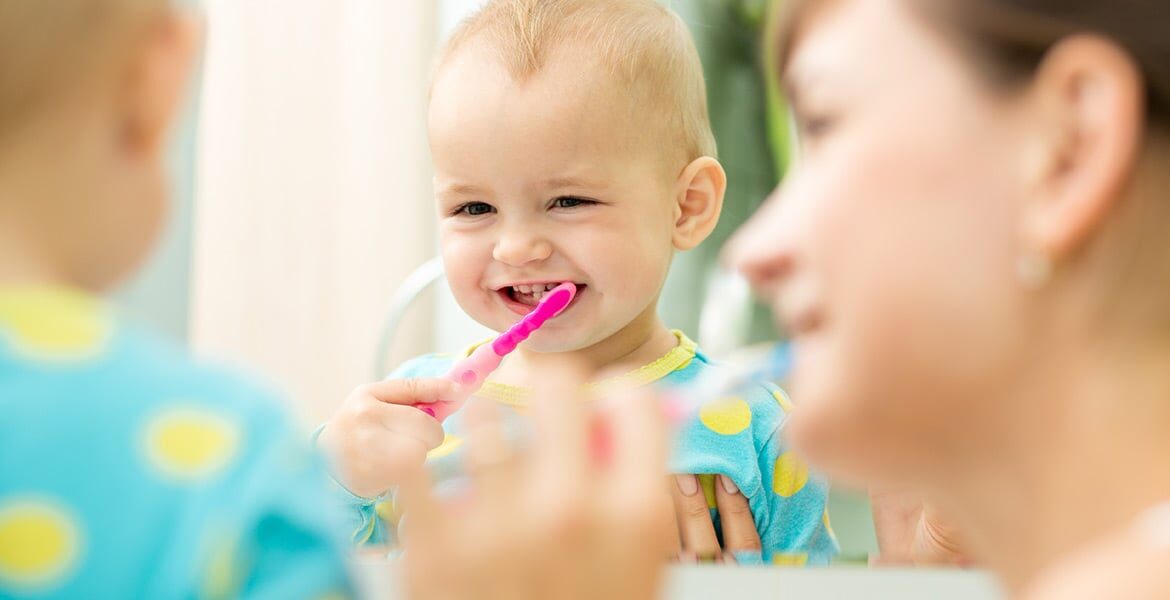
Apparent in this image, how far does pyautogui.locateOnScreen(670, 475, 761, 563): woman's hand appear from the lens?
1003mm

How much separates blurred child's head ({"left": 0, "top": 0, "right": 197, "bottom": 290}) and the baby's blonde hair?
0.60 m

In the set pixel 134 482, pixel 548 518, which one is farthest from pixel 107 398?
pixel 548 518

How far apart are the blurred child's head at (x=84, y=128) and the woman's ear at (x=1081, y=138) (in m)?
0.31

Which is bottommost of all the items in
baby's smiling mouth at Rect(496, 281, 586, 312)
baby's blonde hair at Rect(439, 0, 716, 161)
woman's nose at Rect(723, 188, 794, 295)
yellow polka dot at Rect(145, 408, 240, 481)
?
yellow polka dot at Rect(145, 408, 240, 481)

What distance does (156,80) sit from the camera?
445mm

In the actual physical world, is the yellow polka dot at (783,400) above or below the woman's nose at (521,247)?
below

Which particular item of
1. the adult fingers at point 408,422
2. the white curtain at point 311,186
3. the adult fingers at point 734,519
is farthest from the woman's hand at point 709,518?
the white curtain at point 311,186

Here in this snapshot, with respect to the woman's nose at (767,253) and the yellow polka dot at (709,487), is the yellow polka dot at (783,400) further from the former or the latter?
the woman's nose at (767,253)

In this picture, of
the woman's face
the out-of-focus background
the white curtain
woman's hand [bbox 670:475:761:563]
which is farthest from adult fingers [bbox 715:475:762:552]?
the white curtain

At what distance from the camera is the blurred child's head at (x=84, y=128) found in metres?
0.41

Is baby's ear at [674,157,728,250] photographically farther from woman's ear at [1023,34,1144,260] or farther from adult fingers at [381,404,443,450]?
woman's ear at [1023,34,1144,260]

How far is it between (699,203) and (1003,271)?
693 mm

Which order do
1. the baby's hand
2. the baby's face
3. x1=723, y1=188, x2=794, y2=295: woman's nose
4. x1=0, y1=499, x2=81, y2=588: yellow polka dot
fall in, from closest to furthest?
x1=0, y1=499, x2=81, y2=588: yellow polka dot < x1=723, y1=188, x2=794, y2=295: woman's nose < the baby's hand < the baby's face

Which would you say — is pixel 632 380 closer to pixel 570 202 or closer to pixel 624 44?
pixel 570 202
